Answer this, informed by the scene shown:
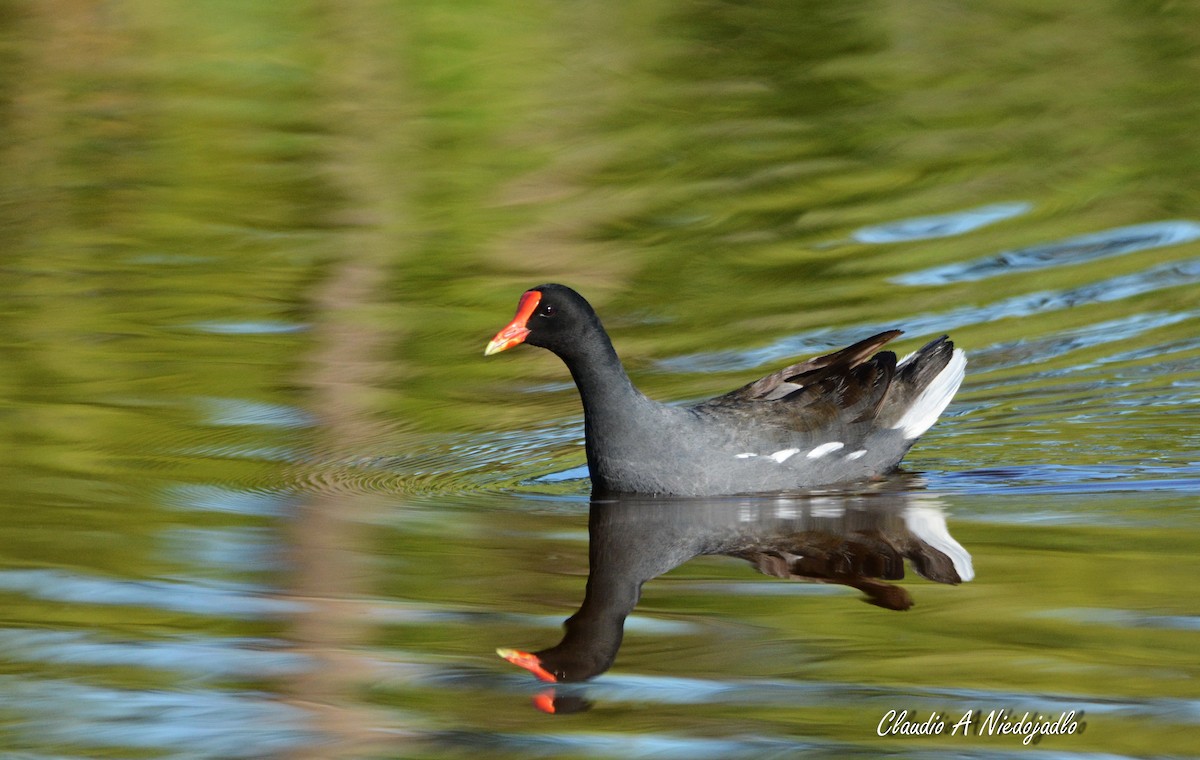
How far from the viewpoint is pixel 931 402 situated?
740 cm

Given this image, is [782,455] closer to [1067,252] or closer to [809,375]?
[809,375]

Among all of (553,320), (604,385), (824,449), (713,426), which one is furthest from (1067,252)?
(553,320)

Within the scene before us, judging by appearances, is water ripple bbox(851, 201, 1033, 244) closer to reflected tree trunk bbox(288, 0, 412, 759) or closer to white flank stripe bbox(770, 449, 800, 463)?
reflected tree trunk bbox(288, 0, 412, 759)

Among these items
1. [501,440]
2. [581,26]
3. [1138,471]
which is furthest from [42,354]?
[581,26]

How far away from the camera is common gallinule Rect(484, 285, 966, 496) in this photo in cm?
677

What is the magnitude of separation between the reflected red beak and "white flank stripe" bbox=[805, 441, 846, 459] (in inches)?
88.3

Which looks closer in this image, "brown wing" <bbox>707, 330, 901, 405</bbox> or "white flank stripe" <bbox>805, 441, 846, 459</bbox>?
"white flank stripe" <bbox>805, 441, 846, 459</bbox>

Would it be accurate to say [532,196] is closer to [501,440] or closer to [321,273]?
[321,273]

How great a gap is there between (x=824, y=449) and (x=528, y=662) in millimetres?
2374

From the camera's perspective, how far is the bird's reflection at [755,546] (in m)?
5.14

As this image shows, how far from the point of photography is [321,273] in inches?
410

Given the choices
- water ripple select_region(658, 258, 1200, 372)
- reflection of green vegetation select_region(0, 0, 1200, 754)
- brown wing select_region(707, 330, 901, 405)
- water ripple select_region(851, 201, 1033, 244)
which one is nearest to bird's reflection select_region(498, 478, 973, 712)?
reflection of green vegetation select_region(0, 0, 1200, 754)

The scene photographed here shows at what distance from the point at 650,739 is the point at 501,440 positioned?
3.40 metres

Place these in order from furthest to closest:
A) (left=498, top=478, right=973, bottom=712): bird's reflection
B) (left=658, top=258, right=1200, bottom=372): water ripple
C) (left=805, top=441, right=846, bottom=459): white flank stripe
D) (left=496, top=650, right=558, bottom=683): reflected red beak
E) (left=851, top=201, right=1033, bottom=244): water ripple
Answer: (left=851, top=201, right=1033, bottom=244): water ripple < (left=658, top=258, right=1200, bottom=372): water ripple < (left=805, top=441, right=846, bottom=459): white flank stripe < (left=498, top=478, right=973, bottom=712): bird's reflection < (left=496, top=650, right=558, bottom=683): reflected red beak
